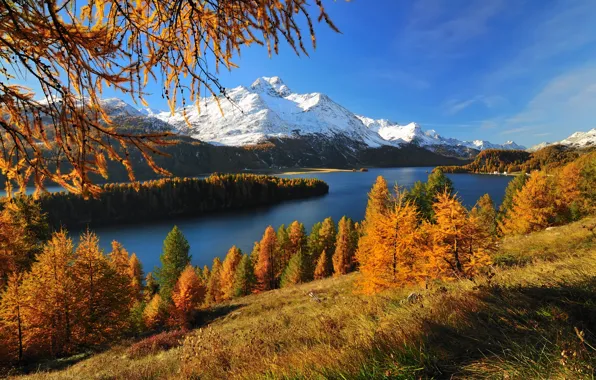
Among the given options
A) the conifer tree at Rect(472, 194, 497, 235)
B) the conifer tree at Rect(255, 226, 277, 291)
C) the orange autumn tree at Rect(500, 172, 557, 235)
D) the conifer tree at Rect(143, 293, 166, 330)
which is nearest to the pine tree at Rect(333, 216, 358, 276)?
the conifer tree at Rect(255, 226, 277, 291)

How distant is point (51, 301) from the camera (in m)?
15.0

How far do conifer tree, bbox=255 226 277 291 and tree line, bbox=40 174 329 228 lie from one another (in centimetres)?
5460

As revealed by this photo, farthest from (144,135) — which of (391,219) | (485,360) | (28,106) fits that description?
(391,219)

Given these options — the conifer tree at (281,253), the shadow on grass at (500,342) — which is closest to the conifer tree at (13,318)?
the shadow on grass at (500,342)

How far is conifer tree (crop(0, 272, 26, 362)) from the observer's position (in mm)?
13844

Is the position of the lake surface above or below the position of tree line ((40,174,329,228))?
below

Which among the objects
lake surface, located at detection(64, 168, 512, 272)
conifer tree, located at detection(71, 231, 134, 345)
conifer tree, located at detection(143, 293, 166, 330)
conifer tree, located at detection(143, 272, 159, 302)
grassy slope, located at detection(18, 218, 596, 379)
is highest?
grassy slope, located at detection(18, 218, 596, 379)

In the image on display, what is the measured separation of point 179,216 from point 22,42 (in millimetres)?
101674

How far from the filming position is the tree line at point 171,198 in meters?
92.5

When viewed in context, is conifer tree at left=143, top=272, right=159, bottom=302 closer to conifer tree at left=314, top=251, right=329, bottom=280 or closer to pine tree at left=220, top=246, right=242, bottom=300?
pine tree at left=220, top=246, right=242, bottom=300

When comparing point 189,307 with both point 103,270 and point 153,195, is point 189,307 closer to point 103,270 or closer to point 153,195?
point 103,270

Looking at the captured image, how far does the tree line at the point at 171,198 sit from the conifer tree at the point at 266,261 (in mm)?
54603

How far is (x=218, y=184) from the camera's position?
385 feet

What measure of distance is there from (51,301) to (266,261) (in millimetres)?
27404
